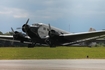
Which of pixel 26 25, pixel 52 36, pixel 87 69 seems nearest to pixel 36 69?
pixel 87 69

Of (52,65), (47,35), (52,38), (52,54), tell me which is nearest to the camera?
(52,65)

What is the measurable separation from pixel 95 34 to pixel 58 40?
6.80 meters

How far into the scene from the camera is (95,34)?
45500 millimetres

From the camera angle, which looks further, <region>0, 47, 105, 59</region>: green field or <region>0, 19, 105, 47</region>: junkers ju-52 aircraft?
<region>0, 19, 105, 47</region>: junkers ju-52 aircraft

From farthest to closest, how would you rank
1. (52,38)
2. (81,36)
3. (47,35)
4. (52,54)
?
1. (81,36)
2. (47,35)
3. (52,38)
4. (52,54)

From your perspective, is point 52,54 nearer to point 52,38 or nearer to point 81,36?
point 52,38

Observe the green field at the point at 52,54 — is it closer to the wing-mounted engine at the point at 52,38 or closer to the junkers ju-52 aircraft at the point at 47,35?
the wing-mounted engine at the point at 52,38

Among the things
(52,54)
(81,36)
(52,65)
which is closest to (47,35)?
(81,36)

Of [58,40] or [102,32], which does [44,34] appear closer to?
[58,40]

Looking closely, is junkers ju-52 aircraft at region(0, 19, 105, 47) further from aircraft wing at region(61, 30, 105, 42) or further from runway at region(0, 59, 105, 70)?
runway at region(0, 59, 105, 70)

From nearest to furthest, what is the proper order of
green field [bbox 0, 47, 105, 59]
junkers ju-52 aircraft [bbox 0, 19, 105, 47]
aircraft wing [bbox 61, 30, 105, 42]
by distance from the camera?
green field [bbox 0, 47, 105, 59] → junkers ju-52 aircraft [bbox 0, 19, 105, 47] → aircraft wing [bbox 61, 30, 105, 42]

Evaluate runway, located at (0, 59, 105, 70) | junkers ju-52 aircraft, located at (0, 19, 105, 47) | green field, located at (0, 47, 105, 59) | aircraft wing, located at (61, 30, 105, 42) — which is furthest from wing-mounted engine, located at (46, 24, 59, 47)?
runway, located at (0, 59, 105, 70)

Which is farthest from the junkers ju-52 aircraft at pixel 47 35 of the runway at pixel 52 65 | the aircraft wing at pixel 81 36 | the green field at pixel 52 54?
the runway at pixel 52 65

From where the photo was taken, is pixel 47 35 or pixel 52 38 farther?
pixel 47 35
